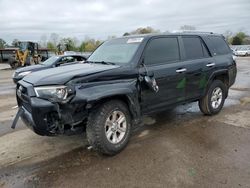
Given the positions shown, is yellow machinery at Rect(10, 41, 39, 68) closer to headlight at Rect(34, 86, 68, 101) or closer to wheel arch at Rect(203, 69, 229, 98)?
wheel arch at Rect(203, 69, 229, 98)

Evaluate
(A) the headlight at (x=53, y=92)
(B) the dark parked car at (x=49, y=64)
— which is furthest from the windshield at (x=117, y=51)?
(B) the dark parked car at (x=49, y=64)

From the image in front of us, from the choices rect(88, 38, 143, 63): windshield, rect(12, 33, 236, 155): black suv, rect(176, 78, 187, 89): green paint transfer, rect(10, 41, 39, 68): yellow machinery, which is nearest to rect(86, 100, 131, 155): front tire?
rect(12, 33, 236, 155): black suv

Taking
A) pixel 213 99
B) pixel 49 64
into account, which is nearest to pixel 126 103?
pixel 213 99

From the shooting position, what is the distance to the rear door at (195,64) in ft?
17.5

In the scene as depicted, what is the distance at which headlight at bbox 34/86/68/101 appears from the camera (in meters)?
3.55

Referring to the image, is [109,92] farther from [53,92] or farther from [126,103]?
[53,92]

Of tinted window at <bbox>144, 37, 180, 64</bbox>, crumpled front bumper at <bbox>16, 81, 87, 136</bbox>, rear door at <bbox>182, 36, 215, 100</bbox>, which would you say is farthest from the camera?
rear door at <bbox>182, 36, 215, 100</bbox>

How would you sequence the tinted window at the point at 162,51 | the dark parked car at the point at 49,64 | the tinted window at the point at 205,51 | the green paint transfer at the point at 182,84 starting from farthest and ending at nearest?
the dark parked car at the point at 49,64 < the tinted window at the point at 205,51 < the green paint transfer at the point at 182,84 < the tinted window at the point at 162,51

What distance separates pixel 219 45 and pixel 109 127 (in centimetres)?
381

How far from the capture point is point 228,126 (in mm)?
5391

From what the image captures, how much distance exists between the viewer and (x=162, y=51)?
16.1 feet

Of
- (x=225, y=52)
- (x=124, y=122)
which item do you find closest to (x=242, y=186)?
(x=124, y=122)

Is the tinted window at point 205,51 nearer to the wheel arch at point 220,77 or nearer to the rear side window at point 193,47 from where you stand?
the rear side window at point 193,47

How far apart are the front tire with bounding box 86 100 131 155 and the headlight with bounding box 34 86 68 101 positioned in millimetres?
515
